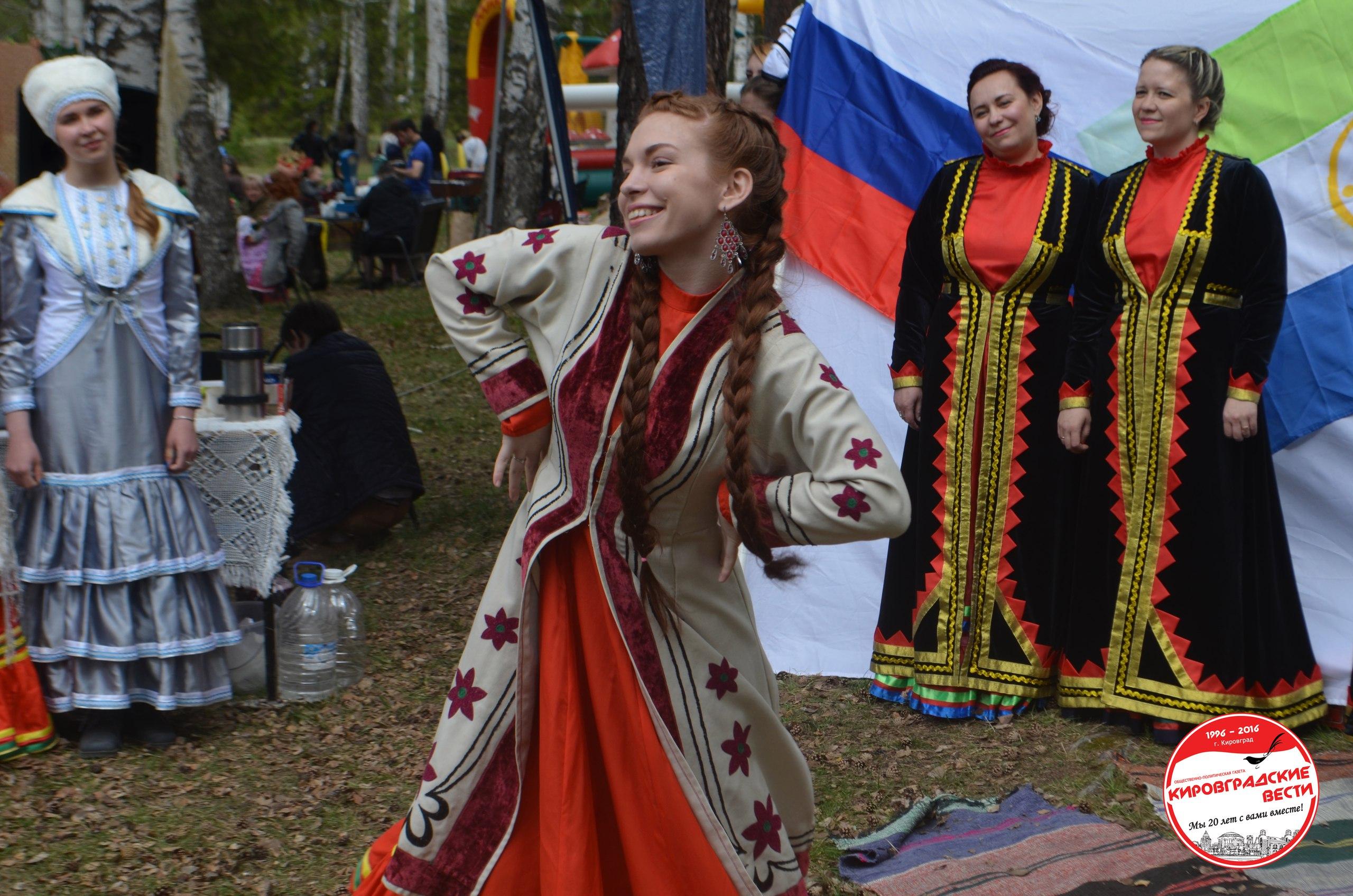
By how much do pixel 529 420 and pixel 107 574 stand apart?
2.07m

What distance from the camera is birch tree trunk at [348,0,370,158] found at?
30.2 metres

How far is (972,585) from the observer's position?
4273 mm

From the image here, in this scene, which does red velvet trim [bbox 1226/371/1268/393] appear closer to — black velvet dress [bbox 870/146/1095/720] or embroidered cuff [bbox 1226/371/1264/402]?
embroidered cuff [bbox 1226/371/1264/402]

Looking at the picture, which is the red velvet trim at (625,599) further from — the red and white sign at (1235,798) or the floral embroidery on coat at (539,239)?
the red and white sign at (1235,798)

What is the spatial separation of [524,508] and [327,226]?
42.9ft

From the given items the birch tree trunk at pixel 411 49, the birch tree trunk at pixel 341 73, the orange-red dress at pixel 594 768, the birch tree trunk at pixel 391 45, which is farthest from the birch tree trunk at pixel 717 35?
the birch tree trunk at pixel 411 49

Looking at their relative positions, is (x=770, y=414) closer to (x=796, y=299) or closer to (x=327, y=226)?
(x=796, y=299)

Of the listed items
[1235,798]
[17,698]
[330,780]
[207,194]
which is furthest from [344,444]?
[207,194]

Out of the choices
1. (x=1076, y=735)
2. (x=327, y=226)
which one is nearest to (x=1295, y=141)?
(x=1076, y=735)

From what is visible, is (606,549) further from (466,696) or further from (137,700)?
(137,700)

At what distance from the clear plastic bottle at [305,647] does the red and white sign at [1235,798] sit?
2714 millimetres

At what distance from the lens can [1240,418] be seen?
148 inches

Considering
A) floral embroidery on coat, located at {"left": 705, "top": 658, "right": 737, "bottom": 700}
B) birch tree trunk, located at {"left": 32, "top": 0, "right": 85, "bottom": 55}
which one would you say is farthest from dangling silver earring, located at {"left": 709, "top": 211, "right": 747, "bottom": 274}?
birch tree trunk, located at {"left": 32, "top": 0, "right": 85, "bottom": 55}

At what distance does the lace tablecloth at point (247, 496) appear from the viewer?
4309 mm
